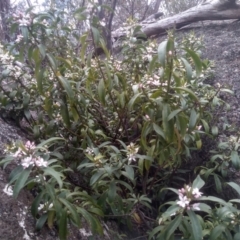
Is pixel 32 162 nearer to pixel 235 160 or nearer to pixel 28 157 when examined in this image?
pixel 28 157

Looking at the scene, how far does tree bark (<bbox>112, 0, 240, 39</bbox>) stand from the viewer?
4.64 m

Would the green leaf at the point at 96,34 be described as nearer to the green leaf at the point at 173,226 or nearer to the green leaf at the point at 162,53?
the green leaf at the point at 162,53

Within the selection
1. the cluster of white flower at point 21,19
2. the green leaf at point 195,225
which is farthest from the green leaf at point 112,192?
the cluster of white flower at point 21,19

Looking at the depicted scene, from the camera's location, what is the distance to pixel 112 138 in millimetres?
2375

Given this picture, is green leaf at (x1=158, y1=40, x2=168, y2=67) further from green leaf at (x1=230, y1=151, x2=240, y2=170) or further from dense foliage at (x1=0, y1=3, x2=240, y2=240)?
green leaf at (x1=230, y1=151, x2=240, y2=170)

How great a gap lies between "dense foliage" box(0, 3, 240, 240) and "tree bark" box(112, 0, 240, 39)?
2229 millimetres

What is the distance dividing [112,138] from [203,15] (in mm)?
2945

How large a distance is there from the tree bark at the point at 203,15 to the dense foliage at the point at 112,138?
2.23m

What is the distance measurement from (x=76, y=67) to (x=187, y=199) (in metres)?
1.44

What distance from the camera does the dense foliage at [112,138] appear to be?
62.1 inches

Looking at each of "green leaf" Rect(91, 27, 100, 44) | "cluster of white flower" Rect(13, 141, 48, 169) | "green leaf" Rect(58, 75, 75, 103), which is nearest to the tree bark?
"green leaf" Rect(91, 27, 100, 44)

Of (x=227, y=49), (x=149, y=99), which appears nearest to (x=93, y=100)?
(x=149, y=99)

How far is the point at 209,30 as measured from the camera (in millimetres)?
4617

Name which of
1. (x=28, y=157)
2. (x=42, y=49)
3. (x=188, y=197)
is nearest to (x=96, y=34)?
(x=42, y=49)
